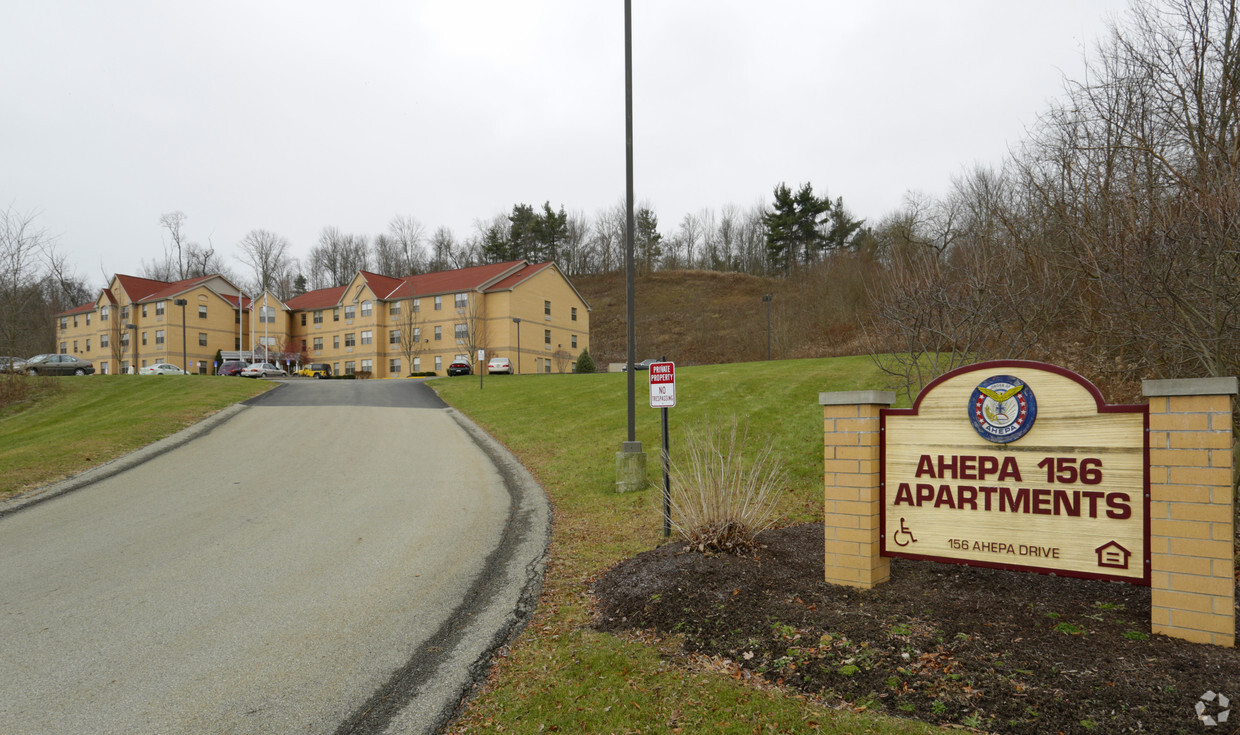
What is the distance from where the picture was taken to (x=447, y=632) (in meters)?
5.59

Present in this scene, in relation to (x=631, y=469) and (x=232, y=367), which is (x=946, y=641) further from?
(x=232, y=367)

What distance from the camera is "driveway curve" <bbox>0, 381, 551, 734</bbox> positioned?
14.4 feet

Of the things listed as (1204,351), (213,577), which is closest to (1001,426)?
(1204,351)

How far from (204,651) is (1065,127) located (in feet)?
46.4

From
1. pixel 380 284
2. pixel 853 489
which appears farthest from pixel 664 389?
pixel 380 284

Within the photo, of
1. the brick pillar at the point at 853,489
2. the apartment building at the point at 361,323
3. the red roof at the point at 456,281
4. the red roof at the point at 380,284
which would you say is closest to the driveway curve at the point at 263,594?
the brick pillar at the point at 853,489

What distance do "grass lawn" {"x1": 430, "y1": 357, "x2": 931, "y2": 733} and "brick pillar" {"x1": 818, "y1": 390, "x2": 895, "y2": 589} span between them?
167cm

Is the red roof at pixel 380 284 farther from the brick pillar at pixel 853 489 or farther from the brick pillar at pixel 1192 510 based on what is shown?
the brick pillar at pixel 1192 510

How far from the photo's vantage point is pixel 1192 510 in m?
4.23

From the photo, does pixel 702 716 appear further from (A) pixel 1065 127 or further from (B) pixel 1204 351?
(A) pixel 1065 127

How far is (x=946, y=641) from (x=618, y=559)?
149 inches

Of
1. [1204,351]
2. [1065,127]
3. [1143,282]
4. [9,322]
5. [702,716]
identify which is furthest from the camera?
[9,322]

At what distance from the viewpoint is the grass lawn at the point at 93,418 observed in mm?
13742

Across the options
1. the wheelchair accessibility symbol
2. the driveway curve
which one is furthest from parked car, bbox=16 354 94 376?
the wheelchair accessibility symbol
